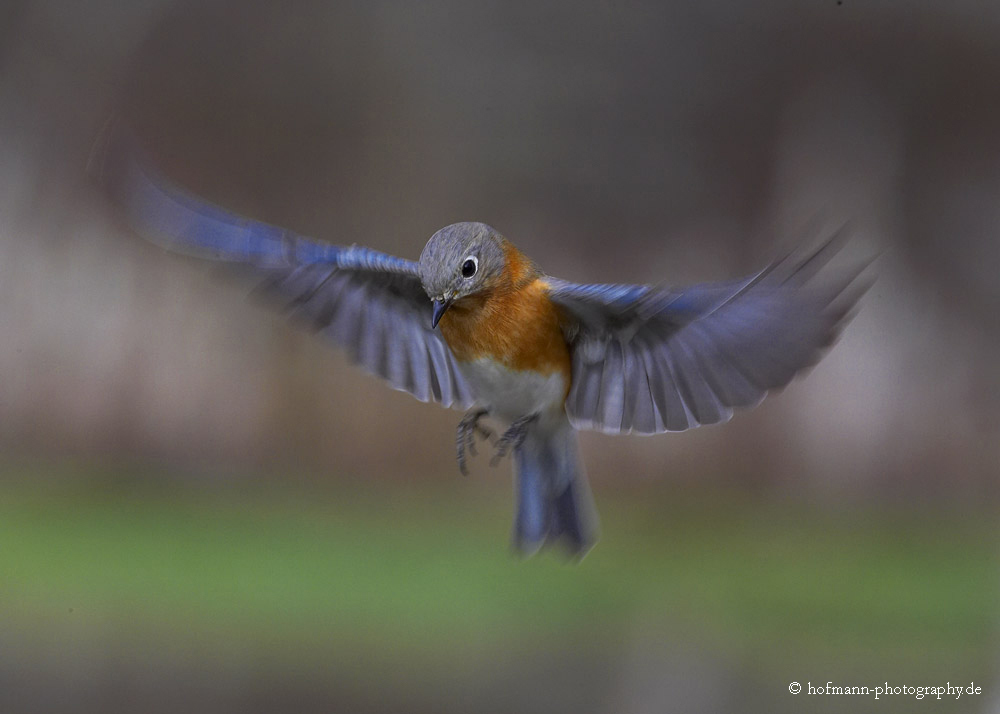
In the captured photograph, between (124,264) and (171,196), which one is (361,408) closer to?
(124,264)

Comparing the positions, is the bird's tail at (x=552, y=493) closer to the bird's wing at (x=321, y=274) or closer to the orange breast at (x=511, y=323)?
the bird's wing at (x=321, y=274)

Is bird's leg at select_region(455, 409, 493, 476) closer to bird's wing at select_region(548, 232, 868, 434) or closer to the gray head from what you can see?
bird's wing at select_region(548, 232, 868, 434)

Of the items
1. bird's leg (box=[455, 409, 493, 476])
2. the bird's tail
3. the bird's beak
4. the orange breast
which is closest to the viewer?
the bird's beak

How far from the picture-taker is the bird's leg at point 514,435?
307 cm

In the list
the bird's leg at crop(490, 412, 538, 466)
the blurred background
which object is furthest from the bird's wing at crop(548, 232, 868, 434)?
the blurred background

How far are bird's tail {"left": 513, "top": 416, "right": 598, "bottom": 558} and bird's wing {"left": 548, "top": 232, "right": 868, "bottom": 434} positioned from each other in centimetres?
21

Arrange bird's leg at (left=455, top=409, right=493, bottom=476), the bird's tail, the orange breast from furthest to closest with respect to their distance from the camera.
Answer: the bird's tail < bird's leg at (left=455, top=409, right=493, bottom=476) < the orange breast

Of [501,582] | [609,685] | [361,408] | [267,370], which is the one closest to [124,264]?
[267,370]

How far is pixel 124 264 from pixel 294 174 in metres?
1.45

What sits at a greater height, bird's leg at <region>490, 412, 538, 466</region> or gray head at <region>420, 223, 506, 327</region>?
gray head at <region>420, 223, 506, 327</region>

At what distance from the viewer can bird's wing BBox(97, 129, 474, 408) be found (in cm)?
324

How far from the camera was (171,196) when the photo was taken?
10.9 ft

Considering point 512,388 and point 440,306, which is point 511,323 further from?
point 440,306

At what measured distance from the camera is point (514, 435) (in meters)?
3.16
